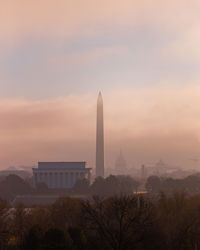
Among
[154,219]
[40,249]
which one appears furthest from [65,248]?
[154,219]

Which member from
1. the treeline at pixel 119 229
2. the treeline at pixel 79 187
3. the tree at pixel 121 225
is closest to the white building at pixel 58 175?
the treeline at pixel 79 187

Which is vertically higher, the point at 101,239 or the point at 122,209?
the point at 122,209

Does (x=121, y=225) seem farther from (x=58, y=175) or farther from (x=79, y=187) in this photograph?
(x=58, y=175)

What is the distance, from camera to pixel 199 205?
39.2m

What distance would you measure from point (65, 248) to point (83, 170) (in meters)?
96.5

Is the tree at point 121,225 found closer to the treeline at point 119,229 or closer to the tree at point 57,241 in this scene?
the treeline at point 119,229

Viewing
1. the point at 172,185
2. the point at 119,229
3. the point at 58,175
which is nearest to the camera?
the point at 119,229

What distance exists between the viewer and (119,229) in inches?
1193

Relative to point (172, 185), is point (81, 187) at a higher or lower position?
lower

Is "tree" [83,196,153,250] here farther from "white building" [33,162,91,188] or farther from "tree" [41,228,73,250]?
"white building" [33,162,91,188]

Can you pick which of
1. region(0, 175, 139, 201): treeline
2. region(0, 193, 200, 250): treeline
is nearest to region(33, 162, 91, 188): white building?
region(0, 175, 139, 201): treeline

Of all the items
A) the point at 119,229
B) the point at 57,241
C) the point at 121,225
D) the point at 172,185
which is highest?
the point at 172,185

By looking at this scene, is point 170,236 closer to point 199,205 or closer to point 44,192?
point 199,205

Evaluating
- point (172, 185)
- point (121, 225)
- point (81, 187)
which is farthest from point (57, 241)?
point (81, 187)
